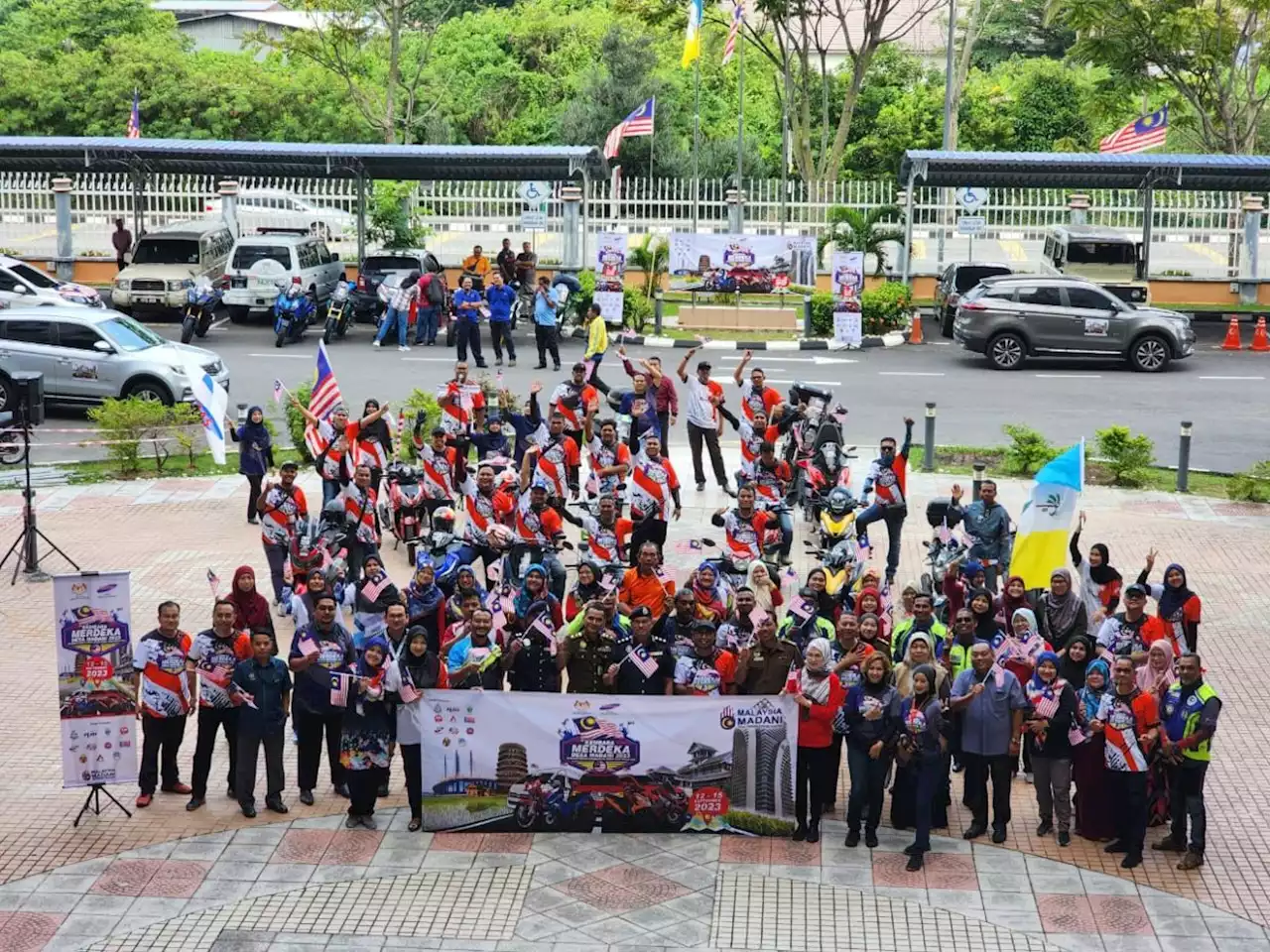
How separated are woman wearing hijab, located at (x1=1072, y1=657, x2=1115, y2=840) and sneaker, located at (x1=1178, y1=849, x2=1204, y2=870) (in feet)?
1.66

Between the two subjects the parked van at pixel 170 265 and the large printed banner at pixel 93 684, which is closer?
the large printed banner at pixel 93 684

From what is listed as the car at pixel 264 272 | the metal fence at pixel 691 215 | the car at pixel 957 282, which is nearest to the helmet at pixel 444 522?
the car at pixel 264 272

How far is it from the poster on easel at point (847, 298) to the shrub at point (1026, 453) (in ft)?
32.8

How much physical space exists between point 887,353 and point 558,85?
31.4 m

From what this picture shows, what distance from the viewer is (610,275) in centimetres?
3331

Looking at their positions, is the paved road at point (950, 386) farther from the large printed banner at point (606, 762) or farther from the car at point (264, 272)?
Answer: the large printed banner at point (606, 762)

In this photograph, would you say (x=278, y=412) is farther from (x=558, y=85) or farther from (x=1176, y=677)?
(x=558, y=85)

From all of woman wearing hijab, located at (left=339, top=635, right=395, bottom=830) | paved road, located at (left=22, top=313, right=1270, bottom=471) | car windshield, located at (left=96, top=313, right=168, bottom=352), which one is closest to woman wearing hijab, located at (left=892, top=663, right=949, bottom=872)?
woman wearing hijab, located at (left=339, top=635, right=395, bottom=830)

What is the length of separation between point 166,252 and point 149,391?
36.6 ft

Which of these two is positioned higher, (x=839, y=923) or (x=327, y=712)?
(x=327, y=712)

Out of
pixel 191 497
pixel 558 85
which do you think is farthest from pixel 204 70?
pixel 191 497

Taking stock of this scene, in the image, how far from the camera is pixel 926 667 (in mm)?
11688

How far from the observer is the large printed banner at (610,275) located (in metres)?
32.4

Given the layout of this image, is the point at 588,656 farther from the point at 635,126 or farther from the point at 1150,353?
the point at 635,126
